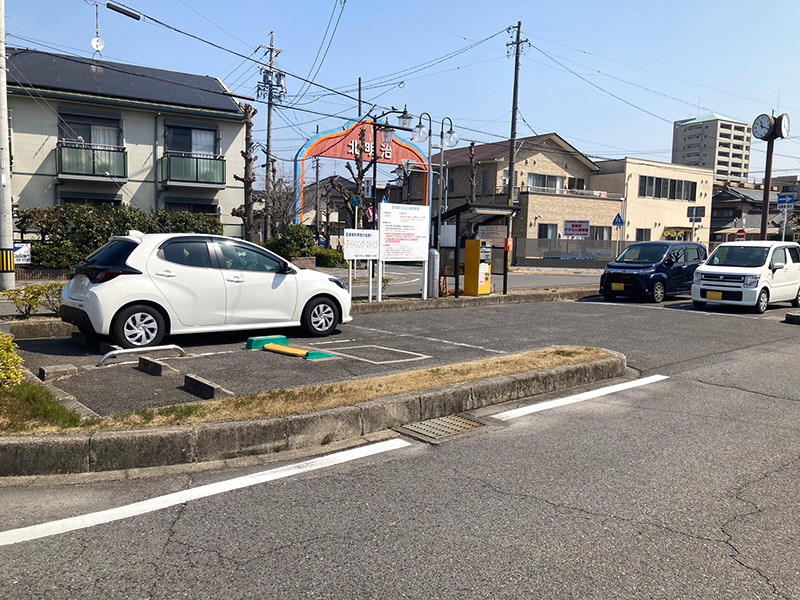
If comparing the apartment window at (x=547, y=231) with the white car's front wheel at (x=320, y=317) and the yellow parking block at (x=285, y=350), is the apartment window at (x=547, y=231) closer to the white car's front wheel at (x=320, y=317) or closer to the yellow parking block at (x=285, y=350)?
the white car's front wheel at (x=320, y=317)

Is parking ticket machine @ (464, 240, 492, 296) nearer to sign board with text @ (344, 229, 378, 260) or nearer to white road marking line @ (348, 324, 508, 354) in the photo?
sign board with text @ (344, 229, 378, 260)

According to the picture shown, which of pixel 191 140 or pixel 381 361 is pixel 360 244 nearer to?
pixel 381 361

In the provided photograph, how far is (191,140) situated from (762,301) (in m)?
22.8

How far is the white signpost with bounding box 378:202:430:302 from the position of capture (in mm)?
14055

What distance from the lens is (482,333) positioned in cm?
1095

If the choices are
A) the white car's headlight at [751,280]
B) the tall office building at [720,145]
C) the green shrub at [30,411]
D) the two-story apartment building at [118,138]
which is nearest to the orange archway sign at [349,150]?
the two-story apartment building at [118,138]

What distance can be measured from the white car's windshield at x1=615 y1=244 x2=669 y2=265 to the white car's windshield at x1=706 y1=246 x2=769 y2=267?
5.63 feet

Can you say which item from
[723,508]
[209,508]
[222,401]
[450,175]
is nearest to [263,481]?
[209,508]

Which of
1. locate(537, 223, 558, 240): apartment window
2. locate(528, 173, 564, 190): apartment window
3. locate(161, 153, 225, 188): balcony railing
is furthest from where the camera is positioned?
locate(528, 173, 564, 190): apartment window

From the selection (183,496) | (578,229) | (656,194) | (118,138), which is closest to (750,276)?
(183,496)

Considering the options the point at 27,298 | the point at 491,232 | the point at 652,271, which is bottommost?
the point at 27,298

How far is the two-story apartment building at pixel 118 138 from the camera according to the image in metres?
25.1

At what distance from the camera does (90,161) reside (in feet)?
84.0

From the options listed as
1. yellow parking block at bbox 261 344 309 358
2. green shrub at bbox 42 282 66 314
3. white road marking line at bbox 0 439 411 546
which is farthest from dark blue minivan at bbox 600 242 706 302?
white road marking line at bbox 0 439 411 546
